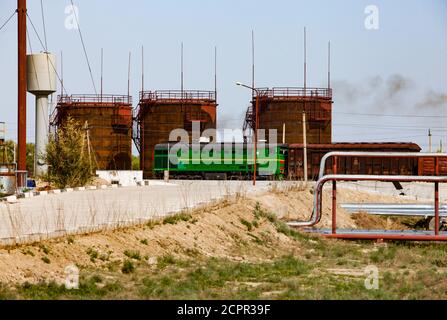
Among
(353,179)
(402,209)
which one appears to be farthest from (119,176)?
(353,179)

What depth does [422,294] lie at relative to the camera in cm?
1148

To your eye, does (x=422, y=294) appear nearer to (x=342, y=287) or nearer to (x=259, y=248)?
(x=342, y=287)

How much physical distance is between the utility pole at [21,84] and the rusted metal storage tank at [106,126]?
35.8 metres

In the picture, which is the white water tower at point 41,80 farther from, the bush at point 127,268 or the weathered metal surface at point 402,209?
the bush at point 127,268

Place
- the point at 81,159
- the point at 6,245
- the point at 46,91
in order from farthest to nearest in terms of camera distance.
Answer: the point at 46,91
the point at 81,159
the point at 6,245

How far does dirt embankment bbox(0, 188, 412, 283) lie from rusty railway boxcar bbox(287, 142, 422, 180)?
3959 cm

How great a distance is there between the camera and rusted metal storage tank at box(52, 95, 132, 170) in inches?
2820

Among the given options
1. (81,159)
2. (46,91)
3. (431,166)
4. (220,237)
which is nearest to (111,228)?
(220,237)

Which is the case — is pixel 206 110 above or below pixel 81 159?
above

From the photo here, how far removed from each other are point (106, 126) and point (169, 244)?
189 feet

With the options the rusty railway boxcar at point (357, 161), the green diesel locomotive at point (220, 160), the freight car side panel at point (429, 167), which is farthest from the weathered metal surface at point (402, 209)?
the rusty railway boxcar at point (357, 161)

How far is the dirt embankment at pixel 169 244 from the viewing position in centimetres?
1200

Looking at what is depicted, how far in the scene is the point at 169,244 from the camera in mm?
15133
